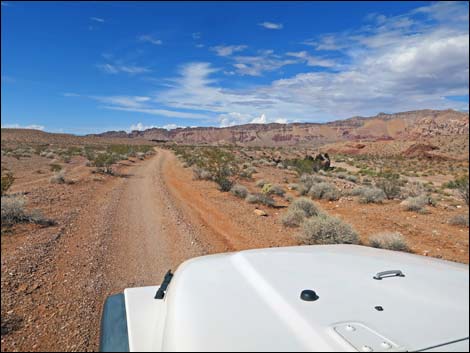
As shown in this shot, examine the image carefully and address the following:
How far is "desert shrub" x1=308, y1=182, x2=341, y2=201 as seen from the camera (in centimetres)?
1367

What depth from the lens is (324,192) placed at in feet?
45.8

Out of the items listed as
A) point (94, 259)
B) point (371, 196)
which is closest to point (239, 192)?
point (371, 196)

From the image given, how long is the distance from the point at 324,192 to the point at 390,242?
6.96 m

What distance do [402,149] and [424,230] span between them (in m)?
67.1

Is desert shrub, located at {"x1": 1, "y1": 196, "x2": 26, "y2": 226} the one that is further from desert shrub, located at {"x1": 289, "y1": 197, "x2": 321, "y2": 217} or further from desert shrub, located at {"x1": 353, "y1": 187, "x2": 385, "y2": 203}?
desert shrub, located at {"x1": 353, "y1": 187, "x2": 385, "y2": 203}

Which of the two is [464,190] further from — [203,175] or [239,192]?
[203,175]

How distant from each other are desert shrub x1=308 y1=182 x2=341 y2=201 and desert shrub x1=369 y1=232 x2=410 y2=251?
248 inches

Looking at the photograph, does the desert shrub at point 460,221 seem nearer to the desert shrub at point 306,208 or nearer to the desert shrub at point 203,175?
the desert shrub at point 306,208

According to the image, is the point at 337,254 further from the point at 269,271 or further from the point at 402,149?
the point at 402,149

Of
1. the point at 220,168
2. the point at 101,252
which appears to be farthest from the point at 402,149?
the point at 101,252

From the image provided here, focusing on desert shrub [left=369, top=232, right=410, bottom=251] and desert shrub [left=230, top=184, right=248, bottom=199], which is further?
desert shrub [left=230, top=184, right=248, bottom=199]

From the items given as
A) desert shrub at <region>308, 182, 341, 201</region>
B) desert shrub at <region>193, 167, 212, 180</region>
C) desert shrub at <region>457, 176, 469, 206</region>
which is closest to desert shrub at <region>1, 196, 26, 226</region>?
desert shrub at <region>193, 167, 212, 180</region>

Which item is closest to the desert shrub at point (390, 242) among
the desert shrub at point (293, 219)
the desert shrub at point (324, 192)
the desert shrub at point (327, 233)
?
the desert shrub at point (327, 233)

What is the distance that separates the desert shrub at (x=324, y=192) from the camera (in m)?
13.7
